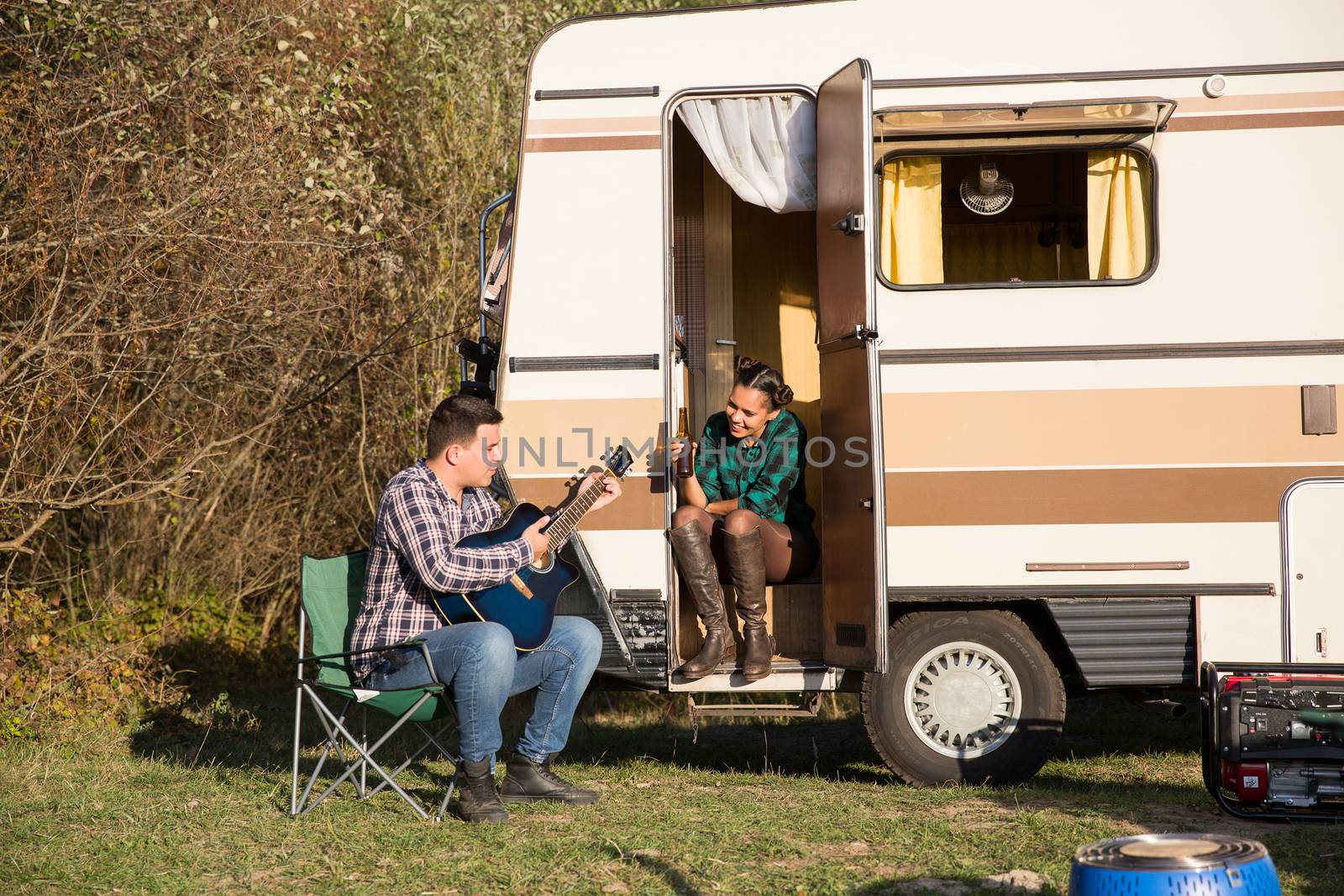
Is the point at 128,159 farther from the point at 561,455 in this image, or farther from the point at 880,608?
the point at 880,608

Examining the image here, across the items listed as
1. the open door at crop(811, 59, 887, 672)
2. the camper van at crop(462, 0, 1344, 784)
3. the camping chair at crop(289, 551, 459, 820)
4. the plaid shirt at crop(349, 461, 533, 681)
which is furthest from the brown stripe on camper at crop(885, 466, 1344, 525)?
the camping chair at crop(289, 551, 459, 820)

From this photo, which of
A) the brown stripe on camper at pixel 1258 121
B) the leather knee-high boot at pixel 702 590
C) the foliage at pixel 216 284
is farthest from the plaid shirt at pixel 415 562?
the brown stripe on camper at pixel 1258 121

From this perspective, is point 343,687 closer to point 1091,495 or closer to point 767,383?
point 767,383

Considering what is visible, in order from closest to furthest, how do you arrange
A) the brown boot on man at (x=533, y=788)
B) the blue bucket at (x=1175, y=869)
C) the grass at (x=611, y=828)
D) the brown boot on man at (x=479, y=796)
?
the blue bucket at (x=1175, y=869) < the grass at (x=611, y=828) < the brown boot on man at (x=479, y=796) < the brown boot on man at (x=533, y=788)

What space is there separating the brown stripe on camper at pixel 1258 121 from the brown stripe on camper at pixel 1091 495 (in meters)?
1.33

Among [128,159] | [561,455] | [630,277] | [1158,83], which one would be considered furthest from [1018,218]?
[128,159]

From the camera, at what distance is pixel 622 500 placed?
5.27 meters

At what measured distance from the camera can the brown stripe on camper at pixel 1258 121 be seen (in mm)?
5062

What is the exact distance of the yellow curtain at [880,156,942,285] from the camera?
529 centimetres

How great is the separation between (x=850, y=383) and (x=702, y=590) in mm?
→ 1017

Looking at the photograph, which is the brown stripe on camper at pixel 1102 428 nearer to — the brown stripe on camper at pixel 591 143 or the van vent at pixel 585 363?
the van vent at pixel 585 363

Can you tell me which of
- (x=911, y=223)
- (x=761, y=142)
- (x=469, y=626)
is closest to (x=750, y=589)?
(x=469, y=626)

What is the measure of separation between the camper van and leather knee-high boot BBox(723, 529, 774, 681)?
13 centimetres

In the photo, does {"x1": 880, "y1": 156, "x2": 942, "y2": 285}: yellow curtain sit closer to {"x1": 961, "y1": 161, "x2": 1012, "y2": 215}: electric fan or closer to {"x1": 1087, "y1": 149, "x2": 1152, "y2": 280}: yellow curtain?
{"x1": 961, "y1": 161, "x2": 1012, "y2": 215}: electric fan
